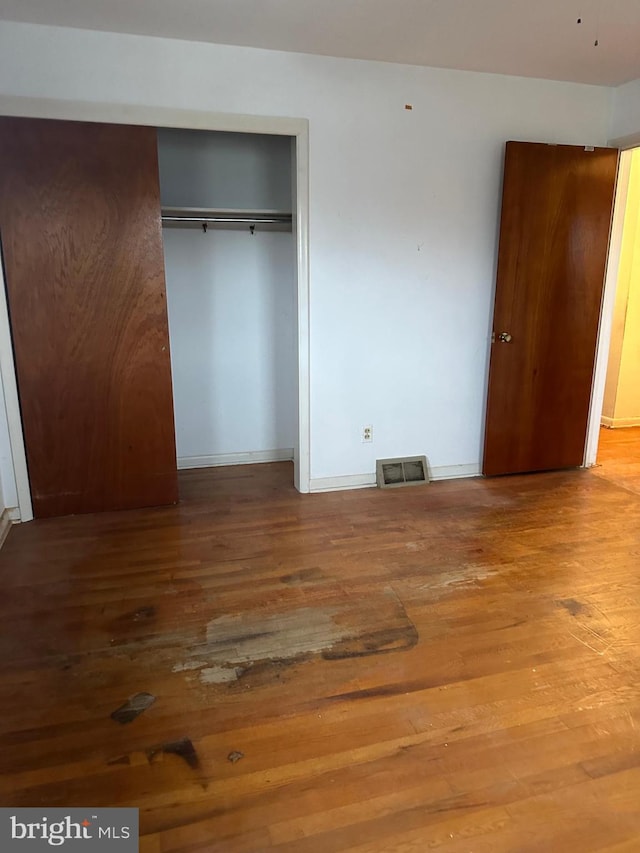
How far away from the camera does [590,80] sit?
362 centimetres

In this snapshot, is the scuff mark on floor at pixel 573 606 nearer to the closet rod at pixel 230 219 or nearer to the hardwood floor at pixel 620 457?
the hardwood floor at pixel 620 457

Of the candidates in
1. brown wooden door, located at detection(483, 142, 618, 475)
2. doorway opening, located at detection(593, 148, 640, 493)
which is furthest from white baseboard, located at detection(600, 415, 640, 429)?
brown wooden door, located at detection(483, 142, 618, 475)

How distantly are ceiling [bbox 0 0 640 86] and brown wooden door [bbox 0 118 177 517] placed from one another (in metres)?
0.50

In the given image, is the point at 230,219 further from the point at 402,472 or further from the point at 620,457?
the point at 620,457

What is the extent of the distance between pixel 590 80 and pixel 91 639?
4.24 meters

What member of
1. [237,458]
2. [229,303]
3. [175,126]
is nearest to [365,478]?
[237,458]

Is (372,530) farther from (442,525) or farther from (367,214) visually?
(367,214)

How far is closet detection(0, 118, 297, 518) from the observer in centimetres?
303

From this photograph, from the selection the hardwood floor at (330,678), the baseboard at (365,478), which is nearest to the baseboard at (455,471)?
the baseboard at (365,478)

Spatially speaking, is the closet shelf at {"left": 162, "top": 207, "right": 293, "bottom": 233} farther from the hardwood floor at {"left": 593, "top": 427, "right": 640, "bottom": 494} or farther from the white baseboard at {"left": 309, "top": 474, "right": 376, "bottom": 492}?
the hardwood floor at {"left": 593, "top": 427, "right": 640, "bottom": 494}

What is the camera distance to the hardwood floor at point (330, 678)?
4.97 ft

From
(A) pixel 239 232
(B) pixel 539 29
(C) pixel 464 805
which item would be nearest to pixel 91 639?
(C) pixel 464 805

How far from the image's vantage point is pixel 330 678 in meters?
2.02

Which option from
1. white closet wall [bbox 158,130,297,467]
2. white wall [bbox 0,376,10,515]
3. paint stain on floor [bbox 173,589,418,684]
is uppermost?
white closet wall [bbox 158,130,297,467]
